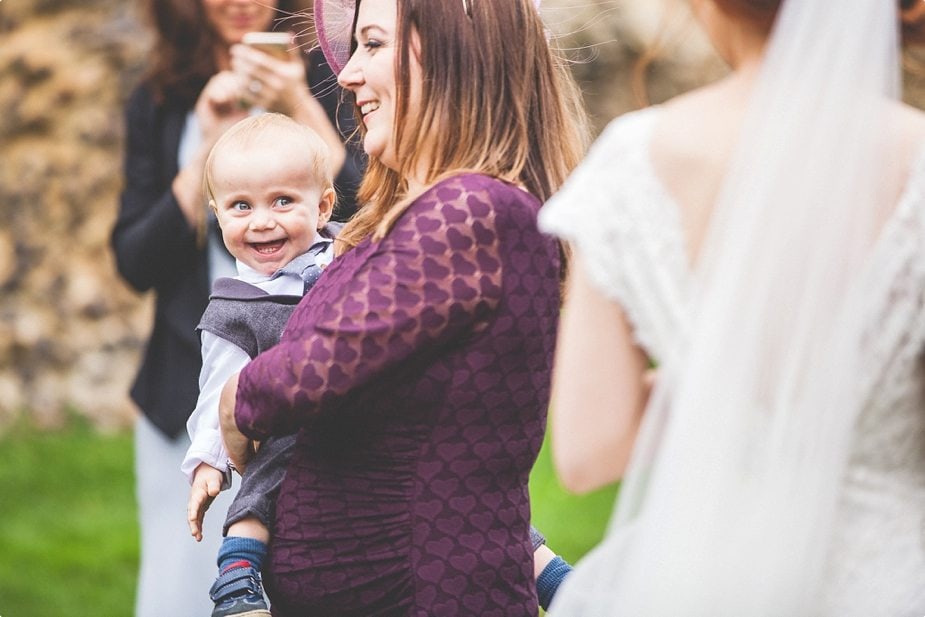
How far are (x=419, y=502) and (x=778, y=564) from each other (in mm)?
642

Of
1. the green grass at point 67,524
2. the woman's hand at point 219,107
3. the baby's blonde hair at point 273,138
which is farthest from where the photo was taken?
the green grass at point 67,524

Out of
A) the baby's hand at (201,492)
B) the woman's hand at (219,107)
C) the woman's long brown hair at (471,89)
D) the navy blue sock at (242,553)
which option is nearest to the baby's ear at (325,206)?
the woman's long brown hair at (471,89)

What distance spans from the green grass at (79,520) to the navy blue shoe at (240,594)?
322cm

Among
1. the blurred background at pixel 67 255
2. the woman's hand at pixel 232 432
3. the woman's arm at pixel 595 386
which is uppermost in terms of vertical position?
the woman's arm at pixel 595 386

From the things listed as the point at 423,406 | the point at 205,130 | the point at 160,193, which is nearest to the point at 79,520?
the point at 160,193

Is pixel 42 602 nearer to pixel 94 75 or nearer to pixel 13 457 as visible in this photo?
pixel 13 457

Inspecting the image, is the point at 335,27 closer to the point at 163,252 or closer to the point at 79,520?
the point at 163,252

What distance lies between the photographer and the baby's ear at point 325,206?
272cm

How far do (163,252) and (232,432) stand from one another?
153 centimetres

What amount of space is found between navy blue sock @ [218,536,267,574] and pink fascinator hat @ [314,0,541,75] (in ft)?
3.15

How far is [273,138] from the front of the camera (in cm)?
260

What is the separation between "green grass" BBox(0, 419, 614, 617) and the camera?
5.49 meters

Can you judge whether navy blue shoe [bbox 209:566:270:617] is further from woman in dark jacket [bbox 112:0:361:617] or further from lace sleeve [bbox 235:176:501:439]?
woman in dark jacket [bbox 112:0:361:617]

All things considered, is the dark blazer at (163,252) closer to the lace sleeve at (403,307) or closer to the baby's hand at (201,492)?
the baby's hand at (201,492)
